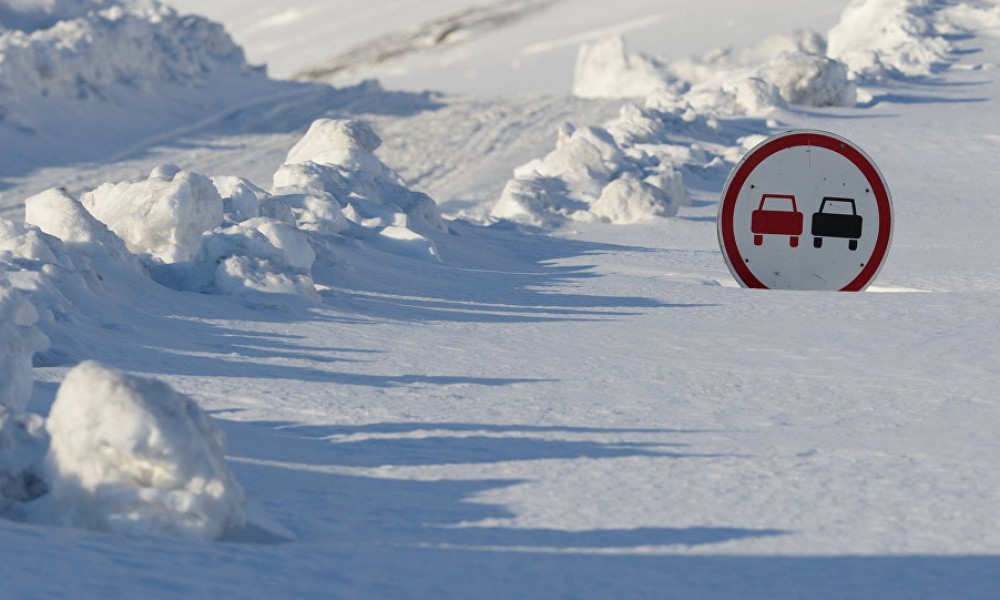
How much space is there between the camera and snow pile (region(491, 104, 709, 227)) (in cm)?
1056

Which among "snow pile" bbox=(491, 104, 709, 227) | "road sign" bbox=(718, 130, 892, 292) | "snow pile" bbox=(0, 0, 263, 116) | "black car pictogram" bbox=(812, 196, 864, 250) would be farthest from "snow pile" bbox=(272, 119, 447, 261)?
"snow pile" bbox=(0, 0, 263, 116)

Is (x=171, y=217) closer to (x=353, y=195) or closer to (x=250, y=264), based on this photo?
(x=250, y=264)

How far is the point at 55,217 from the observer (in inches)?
229

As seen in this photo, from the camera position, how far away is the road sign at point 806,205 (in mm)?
5852

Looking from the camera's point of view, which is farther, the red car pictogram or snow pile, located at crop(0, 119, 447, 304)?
the red car pictogram

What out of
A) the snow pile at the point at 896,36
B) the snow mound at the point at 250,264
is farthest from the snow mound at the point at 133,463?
the snow pile at the point at 896,36

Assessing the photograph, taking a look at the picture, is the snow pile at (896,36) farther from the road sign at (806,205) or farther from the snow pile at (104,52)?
the road sign at (806,205)

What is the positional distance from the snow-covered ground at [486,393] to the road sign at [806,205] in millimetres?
235

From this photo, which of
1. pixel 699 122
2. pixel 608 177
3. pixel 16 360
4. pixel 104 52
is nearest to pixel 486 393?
pixel 16 360

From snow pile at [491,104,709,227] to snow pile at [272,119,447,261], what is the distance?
1253mm

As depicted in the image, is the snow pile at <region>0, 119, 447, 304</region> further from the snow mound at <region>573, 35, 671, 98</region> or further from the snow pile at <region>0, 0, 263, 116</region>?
the snow mound at <region>573, 35, 671, 98</region>

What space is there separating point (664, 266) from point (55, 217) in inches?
130

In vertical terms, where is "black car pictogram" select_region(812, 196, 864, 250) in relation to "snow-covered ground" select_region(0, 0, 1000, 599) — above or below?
above

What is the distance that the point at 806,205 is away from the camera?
5961mm
